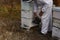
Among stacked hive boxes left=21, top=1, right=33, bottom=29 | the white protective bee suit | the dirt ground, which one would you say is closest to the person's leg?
the white protective bee suit

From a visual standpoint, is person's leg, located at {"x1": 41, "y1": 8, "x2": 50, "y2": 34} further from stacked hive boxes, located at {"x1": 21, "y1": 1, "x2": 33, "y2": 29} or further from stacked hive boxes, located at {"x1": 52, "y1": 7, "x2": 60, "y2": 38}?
stacked hive boxes, located at {"x1": 21, "y1": 1, "x2": 33, "y2": 29}

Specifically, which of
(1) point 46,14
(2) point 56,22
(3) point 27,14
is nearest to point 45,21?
(1) point 46,14

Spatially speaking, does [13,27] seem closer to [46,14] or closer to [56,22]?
[46,14]

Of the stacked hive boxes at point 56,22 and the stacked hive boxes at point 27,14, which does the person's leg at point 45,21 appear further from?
the stacked hive boxes at point 27,14

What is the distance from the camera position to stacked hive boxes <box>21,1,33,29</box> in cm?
279

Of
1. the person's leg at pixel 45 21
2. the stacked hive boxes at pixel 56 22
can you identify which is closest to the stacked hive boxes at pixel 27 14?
the person's leg at pixel 45 21

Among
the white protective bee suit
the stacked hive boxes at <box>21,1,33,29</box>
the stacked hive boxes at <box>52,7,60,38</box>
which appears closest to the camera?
the stacked hive boxes at <box>52,7,60,38</box>

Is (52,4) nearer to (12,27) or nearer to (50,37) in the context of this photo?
(50,37)

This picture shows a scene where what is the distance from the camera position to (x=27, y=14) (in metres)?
2.83

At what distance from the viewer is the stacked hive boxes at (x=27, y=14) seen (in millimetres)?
2791

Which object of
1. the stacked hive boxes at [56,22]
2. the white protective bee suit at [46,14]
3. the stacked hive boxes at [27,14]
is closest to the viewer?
the stacked hive boxes at [56,22]

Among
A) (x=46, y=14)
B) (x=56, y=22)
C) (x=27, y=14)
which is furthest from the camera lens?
(x=27, y=14)

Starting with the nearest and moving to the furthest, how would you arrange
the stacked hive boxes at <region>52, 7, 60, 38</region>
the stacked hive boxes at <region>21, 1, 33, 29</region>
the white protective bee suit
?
1. the stacked hive boxes at <region>52, 7, 60, 38</region>
2. the white protective bee suit
3. the stacked hive boxes at <region>21, 1, 33, 29</region>

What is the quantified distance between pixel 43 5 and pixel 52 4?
0.54 ft
